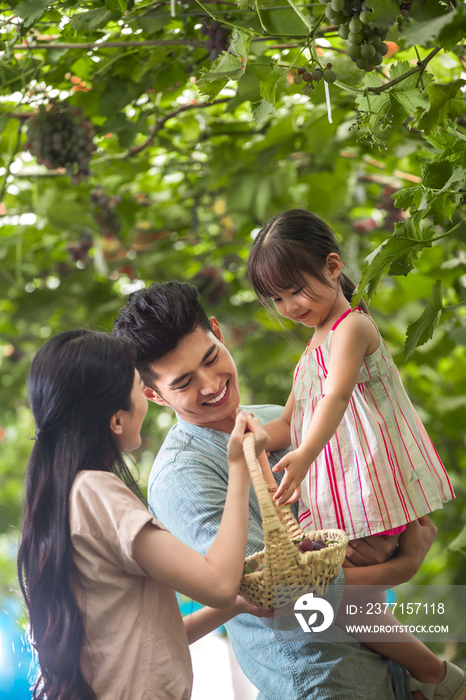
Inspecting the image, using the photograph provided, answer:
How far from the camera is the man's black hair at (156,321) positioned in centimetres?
90

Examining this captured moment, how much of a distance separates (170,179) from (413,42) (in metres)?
1.73

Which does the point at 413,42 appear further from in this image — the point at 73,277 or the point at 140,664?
the point at 73,277

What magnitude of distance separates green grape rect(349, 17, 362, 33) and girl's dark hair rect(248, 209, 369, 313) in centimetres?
34

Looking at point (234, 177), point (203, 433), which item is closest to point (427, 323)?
point (203, 433)

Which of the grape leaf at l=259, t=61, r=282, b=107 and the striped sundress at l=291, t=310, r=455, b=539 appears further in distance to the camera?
Result: the striped sundress at l=291, t=310, r=455, b=539

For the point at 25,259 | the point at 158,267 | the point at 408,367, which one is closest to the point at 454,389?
the point at 408,367

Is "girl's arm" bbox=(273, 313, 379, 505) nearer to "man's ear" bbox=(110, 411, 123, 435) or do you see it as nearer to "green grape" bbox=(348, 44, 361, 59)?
"man's ear" bbox=(110, 411, 123, 435)

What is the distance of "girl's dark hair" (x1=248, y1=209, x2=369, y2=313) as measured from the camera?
0.88m

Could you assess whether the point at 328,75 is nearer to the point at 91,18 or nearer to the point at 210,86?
the point at 210,86

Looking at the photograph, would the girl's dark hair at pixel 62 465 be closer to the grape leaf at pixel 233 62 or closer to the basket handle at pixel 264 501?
the basket handle at pixel 264 501

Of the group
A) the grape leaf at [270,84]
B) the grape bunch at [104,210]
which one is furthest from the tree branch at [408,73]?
the grape bunch at [104,210]

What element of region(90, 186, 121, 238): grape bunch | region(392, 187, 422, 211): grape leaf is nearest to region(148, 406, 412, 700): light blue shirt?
region(392, 187, 422, 211): grape leaf

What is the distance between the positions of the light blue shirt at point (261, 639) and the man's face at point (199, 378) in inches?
2.9

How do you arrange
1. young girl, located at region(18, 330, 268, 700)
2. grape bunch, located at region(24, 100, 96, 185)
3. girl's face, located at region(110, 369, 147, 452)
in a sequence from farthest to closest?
grape bunch, located at region(24, 100, 96, 185) < girl's face, located at region(110, 369, 147, 452) < young girl, located at region(18, 330, 268, 700)
